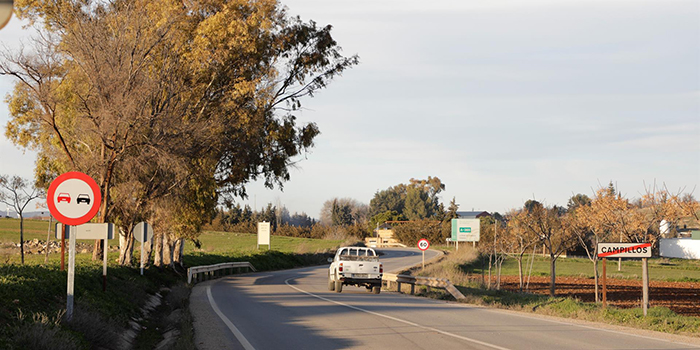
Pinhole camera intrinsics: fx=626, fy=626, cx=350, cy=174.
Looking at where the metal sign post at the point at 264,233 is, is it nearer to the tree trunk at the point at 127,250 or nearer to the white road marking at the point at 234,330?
the tree trunk at the point at 127,250

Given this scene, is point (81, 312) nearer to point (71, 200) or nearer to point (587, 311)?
point (71, 200)

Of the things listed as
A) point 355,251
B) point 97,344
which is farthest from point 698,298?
point 97,344

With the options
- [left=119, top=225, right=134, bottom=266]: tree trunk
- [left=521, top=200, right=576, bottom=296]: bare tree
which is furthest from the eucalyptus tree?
[left=521, top=200, right=576, bottom=296]: bare tree

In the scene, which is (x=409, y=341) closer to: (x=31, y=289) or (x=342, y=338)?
(x=342, y=338)

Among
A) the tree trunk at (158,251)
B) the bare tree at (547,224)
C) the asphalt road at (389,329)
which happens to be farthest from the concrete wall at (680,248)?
the asphalt road at (389,329)

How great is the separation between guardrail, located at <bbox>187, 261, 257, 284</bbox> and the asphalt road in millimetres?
13019

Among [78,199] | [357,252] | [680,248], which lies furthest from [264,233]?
[680,248]

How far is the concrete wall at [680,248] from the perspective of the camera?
78.6 metres

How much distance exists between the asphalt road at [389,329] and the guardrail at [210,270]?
42.7ft

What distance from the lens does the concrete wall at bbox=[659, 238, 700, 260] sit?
78.6m

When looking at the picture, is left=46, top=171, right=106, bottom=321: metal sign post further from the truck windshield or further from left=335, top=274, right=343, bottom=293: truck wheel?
the truck windshield

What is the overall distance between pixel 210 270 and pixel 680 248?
66950 millimetres

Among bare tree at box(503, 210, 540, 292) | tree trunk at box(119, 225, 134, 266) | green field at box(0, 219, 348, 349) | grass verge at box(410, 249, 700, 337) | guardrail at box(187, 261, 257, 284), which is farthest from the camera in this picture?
guardrail at box(187, 261, 257, 284)

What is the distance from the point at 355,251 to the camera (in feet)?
85.8
